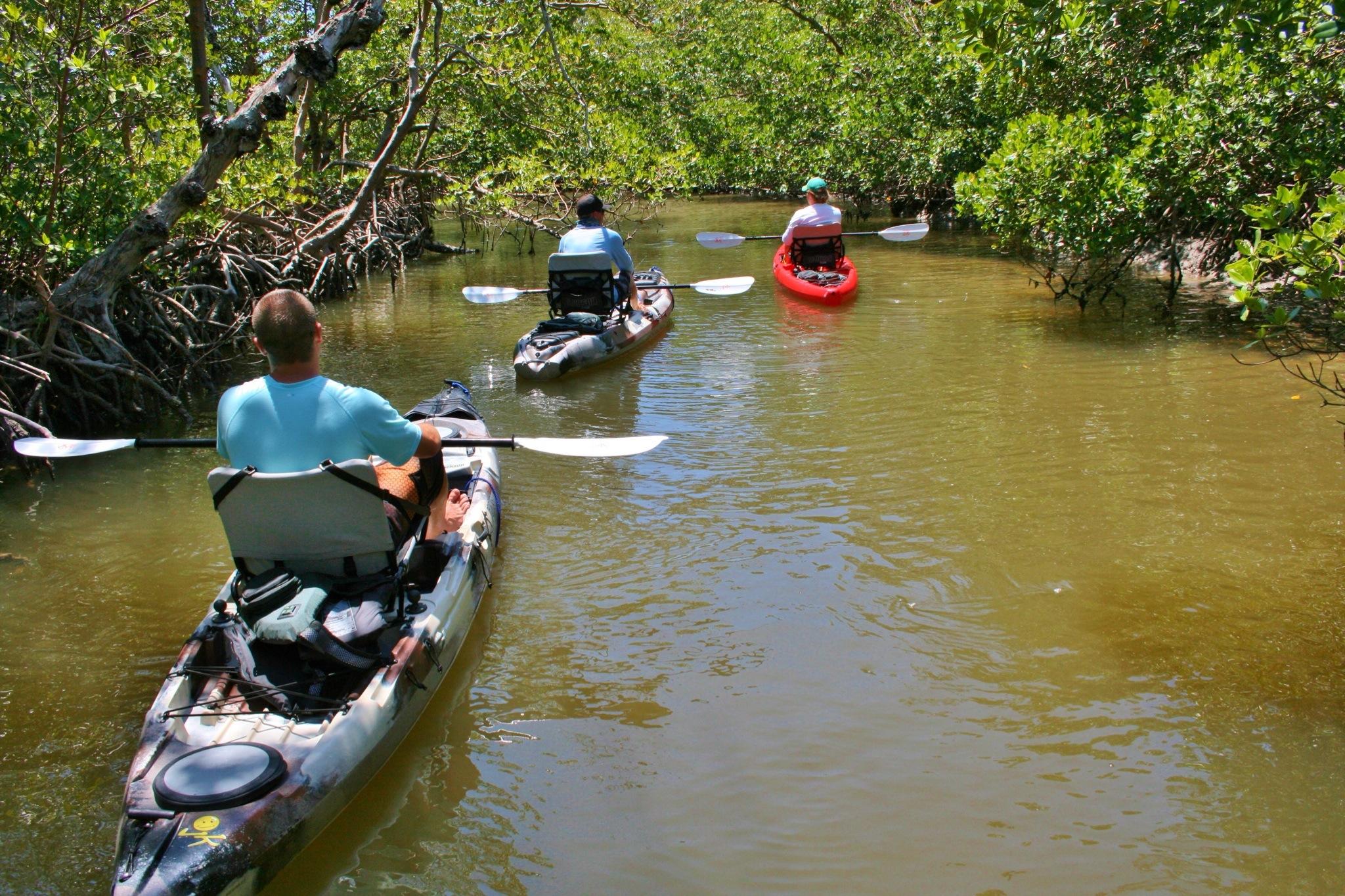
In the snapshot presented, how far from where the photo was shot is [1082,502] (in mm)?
5938

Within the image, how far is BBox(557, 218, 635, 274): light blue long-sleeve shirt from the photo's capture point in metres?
9.38

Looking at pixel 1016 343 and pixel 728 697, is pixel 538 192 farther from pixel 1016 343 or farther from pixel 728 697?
pixel 728 697

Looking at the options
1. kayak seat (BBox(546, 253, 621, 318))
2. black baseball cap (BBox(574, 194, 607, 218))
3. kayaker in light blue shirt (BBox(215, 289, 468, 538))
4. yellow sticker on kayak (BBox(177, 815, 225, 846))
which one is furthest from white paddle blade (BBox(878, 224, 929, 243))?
yellow sticker on kayak (BBox(177, 815, 225, 846))

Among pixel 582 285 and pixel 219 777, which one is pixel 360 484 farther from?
pixel 582 285

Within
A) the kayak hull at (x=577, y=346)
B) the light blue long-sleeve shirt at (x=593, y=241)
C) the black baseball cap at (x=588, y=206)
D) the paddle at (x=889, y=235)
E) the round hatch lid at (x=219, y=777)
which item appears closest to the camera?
the round hatch lid at (x=219, y=777)

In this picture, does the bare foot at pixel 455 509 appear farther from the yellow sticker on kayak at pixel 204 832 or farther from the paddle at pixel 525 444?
the yellow sticker on kayak at pixel 204 832

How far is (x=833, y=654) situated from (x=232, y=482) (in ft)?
8.38

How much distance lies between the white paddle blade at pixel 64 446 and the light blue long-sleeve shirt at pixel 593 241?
17.3 ft

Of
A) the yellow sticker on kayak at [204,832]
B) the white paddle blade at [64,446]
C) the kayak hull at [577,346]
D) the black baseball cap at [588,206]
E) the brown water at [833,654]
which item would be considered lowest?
the brown water at [833,654]

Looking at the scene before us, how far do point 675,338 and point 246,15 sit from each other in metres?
6.65

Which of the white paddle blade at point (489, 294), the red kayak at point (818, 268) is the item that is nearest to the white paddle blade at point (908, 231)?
the red kayak at point (818, 268)

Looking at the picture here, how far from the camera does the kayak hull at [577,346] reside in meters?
9.04

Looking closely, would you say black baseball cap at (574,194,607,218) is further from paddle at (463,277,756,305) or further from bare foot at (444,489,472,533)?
bare foot at (444,489,472,533)

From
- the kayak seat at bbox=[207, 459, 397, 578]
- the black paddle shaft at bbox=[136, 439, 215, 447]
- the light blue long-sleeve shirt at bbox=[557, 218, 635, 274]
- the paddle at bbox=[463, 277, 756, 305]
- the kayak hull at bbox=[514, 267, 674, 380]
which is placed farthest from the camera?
the paddle at bbox=[463, 277, 756, 305]
